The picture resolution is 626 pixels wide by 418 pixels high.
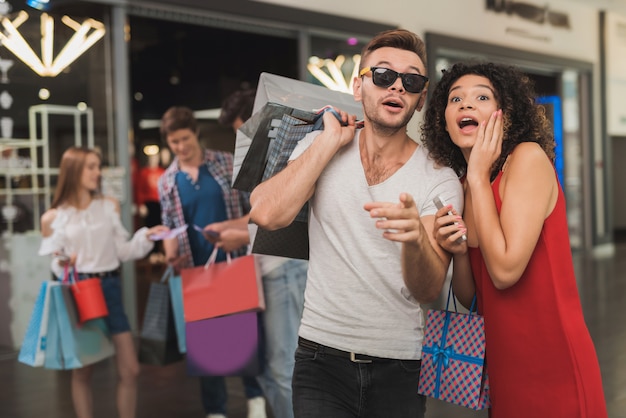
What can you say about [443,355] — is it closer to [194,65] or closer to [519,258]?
[519,258]

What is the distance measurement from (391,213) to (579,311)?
2.06 ft

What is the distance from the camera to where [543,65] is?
43.0 feet

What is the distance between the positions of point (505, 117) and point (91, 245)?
2798 millimetres

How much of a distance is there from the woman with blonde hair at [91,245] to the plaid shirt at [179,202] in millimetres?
133

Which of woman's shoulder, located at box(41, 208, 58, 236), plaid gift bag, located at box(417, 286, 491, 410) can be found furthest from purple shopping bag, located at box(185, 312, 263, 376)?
plaid gift bag, located at box(417, 286, 491, 410)

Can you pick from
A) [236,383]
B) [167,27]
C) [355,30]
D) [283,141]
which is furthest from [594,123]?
[283,141]

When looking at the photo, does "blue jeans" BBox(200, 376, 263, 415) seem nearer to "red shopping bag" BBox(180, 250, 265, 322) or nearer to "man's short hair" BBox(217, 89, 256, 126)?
"red shopping bag" BBox(180, 250, 265, 322)

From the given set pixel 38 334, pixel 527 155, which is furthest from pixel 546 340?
pixel 38 334

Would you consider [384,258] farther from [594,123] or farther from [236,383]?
[594,123]

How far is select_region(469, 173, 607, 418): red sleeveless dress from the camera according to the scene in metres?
1.91

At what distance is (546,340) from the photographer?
1918mm

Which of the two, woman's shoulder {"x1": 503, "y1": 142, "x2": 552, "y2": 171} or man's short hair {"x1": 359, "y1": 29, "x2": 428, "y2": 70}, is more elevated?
man's short hair {"x1": 359, "y1": 29, "x2": 428, "y2": 70}

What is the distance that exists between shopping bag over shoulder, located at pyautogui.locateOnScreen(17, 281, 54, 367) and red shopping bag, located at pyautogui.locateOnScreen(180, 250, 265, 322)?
79 cm

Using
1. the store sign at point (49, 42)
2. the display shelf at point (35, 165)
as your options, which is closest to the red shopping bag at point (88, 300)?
the display shelf at point (35, 165)
